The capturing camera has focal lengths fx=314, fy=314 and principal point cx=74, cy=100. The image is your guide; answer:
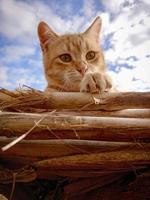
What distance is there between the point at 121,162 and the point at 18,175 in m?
0.25

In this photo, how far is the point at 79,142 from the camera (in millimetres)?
724

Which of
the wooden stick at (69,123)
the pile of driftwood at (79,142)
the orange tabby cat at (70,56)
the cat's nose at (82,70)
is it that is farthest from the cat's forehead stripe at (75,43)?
the wooden stick at (69,123)

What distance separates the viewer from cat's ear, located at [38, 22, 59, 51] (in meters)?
2.08

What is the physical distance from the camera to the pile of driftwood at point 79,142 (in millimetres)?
714

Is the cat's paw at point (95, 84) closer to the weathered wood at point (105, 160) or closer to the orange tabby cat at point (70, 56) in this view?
the weathered wood at point (105, 160)

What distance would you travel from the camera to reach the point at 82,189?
83 cm

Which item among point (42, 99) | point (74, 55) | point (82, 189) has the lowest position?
point (82, 189)

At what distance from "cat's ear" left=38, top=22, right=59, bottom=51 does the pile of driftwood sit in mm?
1310

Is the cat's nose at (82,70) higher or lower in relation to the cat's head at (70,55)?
lower

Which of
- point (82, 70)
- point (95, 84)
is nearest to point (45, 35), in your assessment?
point (82, 70)

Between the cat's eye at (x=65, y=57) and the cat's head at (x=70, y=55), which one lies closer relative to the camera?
the cat's head at (x=70, y=55)

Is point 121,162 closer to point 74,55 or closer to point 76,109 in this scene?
point 76,109

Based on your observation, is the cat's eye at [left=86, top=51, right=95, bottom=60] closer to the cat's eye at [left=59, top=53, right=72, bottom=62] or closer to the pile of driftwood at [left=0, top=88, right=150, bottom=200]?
the cat's eye at [left=59, top=53, right=72, bottom=62]

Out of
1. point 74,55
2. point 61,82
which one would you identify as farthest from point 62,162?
point 74,55
